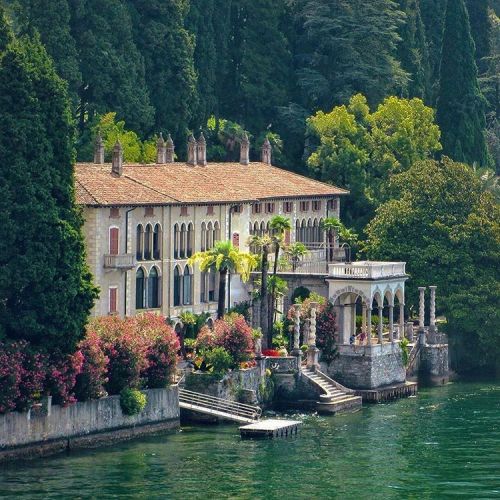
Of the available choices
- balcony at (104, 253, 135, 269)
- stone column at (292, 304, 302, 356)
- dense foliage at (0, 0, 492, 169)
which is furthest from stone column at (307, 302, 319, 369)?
dense foliage at (0, 0, 492, 169)

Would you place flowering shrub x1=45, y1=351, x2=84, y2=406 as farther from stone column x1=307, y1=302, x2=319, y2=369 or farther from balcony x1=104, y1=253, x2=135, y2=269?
stone column x1=307, y1=302, x2=319, y2=369

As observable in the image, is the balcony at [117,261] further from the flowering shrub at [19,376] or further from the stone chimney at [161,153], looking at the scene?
the flowering shrub at [19,376]

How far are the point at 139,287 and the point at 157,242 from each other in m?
3.02

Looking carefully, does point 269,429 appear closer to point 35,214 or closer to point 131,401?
point 131,401

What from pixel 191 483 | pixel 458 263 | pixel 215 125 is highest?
pixel 215 125

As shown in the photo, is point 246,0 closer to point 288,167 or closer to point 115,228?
point 288,167

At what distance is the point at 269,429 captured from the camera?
11188cm

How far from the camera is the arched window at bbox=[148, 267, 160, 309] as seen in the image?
126113 mm

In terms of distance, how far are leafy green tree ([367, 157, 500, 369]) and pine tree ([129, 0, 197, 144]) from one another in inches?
684

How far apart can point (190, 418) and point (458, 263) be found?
30238mm

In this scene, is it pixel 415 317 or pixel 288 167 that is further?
pixel 288 167

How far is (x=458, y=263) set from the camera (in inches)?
5561

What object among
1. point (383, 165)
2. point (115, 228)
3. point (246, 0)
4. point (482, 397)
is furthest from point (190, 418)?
point (246, 0)

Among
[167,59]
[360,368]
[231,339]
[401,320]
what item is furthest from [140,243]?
[167,59]
